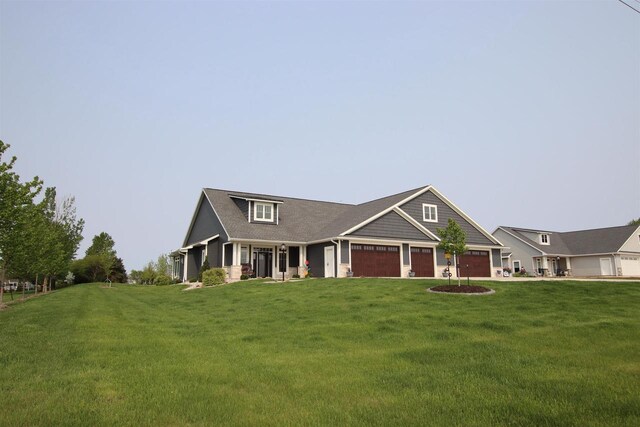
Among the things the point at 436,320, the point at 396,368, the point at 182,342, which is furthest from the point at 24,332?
the point at 436,320

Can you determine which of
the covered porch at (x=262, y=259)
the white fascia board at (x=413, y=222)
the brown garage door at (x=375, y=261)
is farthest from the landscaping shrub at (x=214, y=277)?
the white fascia board at (x=413, y=222)

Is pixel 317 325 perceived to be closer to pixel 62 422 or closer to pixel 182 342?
pixel 182 342

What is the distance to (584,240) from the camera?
51094 millimetres

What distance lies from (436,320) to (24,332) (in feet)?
35.9

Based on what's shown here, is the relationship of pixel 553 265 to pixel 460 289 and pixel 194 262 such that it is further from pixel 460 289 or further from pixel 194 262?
pixel 194 262

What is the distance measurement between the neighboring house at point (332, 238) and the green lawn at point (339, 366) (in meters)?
15.4

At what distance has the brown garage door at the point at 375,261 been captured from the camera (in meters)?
30.2

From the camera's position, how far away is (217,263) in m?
31.9

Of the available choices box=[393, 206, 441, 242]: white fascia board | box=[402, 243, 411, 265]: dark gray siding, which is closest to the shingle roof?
box=[393, 206, 441, 242]: white fascia board

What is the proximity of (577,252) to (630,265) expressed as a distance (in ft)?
16.5

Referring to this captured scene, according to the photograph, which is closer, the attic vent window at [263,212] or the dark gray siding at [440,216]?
the attic vent window at [263,212]

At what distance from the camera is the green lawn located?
17.9 ft

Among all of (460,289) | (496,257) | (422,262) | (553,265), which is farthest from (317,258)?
(553,265)

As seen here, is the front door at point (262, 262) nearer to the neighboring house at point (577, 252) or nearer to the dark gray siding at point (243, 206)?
the dark gray siding at point (243, 206)
